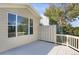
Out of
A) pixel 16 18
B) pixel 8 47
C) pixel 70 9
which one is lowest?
pixel 8 47

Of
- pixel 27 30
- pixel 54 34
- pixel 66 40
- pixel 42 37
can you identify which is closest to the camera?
pixel 66 40

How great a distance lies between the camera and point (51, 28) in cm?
1686

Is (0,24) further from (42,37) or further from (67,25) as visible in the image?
(67,25)

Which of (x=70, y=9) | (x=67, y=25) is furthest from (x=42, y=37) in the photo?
(x=70, y=9)

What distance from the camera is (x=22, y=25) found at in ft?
45.1

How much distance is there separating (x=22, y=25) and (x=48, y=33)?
4.46 meters

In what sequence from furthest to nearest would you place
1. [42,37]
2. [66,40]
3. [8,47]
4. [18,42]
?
[42,37] < [66,40] < [18,42] < [8,47]

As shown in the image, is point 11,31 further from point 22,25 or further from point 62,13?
point 62,13

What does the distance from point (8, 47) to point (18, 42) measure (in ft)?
6.74

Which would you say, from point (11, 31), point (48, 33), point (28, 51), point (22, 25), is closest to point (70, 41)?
point (28, 51)

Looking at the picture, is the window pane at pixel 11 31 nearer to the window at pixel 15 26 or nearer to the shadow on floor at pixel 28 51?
the window at pixel 15 26

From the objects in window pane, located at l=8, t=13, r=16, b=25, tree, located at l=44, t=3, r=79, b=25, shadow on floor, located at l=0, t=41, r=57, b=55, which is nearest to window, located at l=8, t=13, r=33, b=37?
window pane, located at l=8, t=13, r=16, b=25

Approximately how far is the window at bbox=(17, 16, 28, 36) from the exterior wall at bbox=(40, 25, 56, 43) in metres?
2.87

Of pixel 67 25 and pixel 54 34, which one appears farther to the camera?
pixel 67 25
